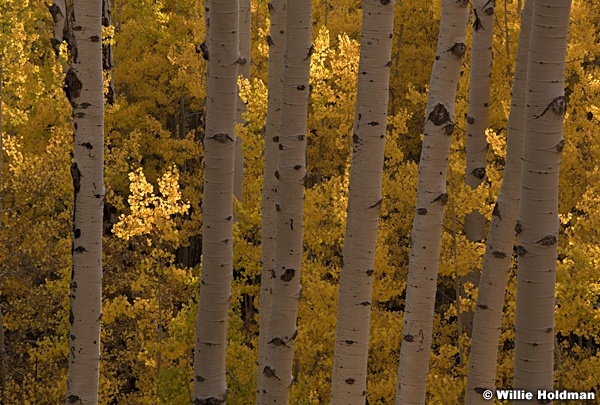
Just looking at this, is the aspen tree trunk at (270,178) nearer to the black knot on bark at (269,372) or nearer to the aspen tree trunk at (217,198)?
the black knot on bark at (269,372)

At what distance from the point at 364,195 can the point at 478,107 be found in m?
5.75

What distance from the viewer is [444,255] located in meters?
11.6

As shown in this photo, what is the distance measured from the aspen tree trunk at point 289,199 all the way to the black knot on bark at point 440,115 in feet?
2.91

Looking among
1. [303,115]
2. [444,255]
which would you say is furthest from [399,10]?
[303,115]

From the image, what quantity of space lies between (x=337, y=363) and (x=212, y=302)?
850 millimetres

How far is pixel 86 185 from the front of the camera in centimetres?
435

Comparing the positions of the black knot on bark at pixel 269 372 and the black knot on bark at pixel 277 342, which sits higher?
the black knot on bark at pixel 277 342

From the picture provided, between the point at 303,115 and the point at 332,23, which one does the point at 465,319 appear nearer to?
the point at 332,23

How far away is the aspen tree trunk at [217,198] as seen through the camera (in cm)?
470

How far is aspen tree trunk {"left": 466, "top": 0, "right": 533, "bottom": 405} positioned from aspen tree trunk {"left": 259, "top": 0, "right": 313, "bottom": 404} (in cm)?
128

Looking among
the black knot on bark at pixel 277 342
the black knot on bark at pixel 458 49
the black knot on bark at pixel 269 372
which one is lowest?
the black knot on bark at pixel 269 372

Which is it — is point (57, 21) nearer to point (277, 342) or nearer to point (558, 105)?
point (277, 342)

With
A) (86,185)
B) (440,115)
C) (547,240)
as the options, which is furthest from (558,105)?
(86,185)

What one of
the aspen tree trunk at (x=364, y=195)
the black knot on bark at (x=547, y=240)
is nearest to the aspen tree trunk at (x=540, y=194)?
the black knot on bark at (x=547, y=240)
